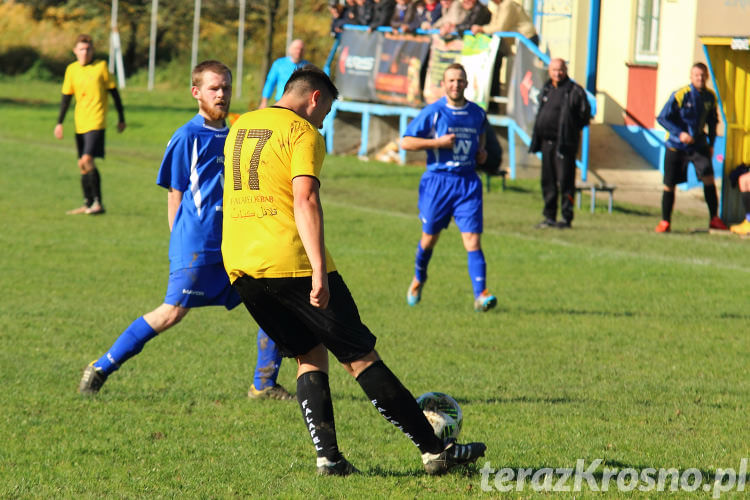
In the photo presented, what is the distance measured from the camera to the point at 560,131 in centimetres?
1627

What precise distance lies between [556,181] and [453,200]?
261 inches

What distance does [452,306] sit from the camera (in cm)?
1041

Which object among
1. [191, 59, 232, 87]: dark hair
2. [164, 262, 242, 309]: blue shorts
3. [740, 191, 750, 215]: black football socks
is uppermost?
[191, 59, 232, 87]: dark hair

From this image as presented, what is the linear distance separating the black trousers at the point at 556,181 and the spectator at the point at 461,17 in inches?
229

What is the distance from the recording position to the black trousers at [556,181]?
52.9ft

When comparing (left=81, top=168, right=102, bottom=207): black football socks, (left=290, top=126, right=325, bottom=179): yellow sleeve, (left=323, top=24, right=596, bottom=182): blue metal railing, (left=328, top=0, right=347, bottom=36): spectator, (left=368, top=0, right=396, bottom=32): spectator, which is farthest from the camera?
(left=328, top=0, right=347, bottom=36): spectator

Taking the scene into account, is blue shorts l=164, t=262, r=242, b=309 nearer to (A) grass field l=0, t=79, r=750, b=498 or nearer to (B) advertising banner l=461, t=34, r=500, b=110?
(A) grass field l=0, t=79, r=750, b=498

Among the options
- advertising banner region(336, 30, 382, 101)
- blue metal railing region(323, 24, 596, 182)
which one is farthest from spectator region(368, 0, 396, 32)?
advertising banner region(336, 30, 382, 101)

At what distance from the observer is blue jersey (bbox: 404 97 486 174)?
995 centimetres

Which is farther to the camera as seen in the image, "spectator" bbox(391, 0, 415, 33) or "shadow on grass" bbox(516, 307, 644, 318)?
"spectator" bbox(391, 0, 415, 33)

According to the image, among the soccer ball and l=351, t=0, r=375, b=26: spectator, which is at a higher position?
l=351, t=0, r=375, b=26: spectator

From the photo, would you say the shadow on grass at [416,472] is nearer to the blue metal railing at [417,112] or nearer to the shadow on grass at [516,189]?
the blue metal railing at [417,112]

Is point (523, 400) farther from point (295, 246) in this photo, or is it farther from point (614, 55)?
point (614, 55)

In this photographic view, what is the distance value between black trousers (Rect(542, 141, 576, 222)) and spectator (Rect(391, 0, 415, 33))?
27.6 feet
